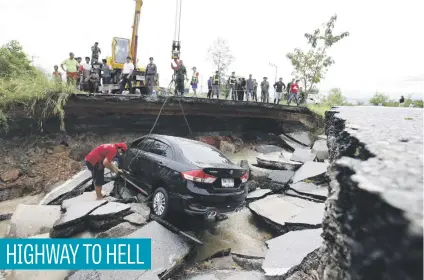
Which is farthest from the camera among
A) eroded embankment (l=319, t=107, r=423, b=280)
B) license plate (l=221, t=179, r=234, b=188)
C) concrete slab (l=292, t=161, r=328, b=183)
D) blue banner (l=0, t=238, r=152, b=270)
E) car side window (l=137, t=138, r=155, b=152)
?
concrete slab (l=292, t=161, r=328, b=183)

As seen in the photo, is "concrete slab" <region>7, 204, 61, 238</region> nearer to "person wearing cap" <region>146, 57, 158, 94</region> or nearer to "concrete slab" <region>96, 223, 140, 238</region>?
"concrete slab" <region>96, 223, 140, 238</region>

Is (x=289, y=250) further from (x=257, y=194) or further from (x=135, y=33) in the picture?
(x=135, y=33)

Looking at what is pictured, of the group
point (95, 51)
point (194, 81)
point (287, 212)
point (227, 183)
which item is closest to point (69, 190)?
point (227, 183)

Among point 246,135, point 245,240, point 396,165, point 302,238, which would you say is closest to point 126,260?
point 245,240

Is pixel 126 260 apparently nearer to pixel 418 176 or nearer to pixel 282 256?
pixel 282 256

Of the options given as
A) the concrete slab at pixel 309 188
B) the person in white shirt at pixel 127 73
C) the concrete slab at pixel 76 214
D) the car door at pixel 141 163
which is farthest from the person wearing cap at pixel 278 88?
the concrete slab at pixel 76 214

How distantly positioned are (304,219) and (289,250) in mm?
1268

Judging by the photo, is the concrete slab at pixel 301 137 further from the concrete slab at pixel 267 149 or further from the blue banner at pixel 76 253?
the blue banner at pixel 76 253

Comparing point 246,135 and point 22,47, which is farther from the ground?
point 22,47

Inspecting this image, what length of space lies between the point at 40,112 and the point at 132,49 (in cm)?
511

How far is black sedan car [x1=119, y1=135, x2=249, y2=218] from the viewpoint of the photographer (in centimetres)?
529

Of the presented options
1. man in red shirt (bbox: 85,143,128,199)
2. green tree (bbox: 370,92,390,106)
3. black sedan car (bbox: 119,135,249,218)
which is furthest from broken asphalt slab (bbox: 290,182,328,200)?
green tree (bbox: 370,92,390,106)

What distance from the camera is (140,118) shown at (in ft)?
36.8

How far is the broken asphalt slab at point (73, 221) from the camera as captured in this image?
208 inches
